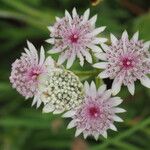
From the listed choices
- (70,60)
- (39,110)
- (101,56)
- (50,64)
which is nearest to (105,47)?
(101,56)

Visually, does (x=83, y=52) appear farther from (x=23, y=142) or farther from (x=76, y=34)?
(x=23, y=142)

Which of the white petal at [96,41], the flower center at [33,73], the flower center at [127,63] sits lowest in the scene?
the flower center at [127,63]

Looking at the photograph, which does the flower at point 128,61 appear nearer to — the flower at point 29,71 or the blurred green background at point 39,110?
the flower at point 29,71

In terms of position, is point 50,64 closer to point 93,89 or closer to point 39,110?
point 93,89

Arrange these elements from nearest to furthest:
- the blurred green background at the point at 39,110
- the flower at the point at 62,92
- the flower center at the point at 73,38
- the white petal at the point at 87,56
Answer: the flower at the point at 62,92
the white petal at the point at 87,56
the flower center at the point at 73,38
the blurred green background at the point at 39,110

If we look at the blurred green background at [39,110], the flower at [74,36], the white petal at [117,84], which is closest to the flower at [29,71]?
the flower at [74,36]

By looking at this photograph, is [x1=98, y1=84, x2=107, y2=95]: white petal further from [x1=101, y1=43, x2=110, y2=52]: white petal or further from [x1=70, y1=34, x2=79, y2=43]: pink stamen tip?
[x1=70, y1=34, x2=79, y2=43]: pink stamen tip

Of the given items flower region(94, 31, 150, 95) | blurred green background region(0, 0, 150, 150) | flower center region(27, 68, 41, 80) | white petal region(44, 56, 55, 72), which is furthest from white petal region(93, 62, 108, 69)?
blurred green background region(0, 0, 150, 150)
